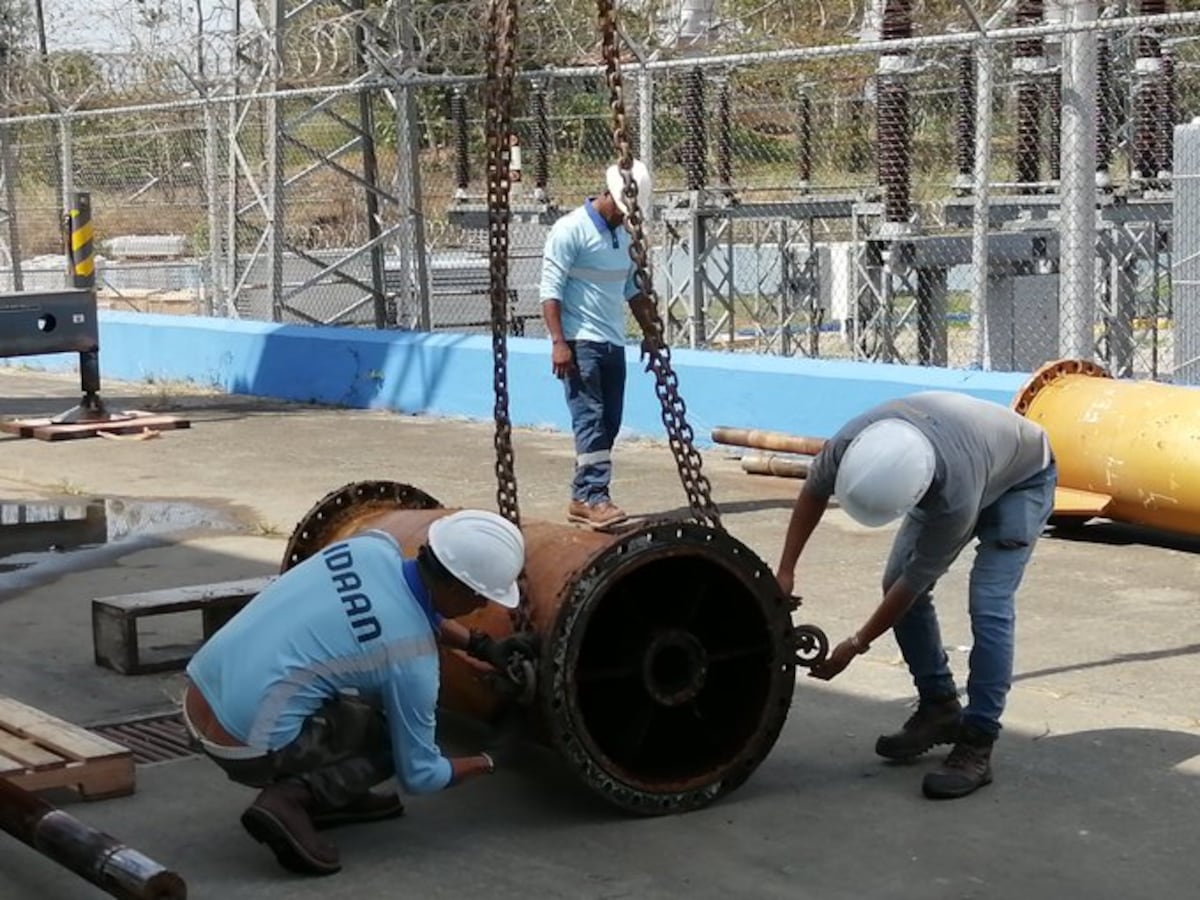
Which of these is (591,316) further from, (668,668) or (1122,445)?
(668,668)

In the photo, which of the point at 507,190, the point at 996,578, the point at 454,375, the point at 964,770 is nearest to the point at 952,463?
the point at 996,578

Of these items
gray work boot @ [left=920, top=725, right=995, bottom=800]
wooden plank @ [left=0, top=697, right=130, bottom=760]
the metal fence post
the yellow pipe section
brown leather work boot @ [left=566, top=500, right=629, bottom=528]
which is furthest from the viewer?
the metal fence post

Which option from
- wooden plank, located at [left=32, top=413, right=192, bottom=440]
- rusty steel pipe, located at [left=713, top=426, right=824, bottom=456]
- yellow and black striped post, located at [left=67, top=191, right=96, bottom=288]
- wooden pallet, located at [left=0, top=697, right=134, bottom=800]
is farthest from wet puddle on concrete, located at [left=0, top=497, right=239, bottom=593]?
yellow and black striped post, located at [left=67, top=191, right=96, bottom=288]

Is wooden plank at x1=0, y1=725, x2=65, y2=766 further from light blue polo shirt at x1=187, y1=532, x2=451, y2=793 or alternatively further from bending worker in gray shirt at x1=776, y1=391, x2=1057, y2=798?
bending worker in gray shirt at x1=776, y1=391, x2=1057, y2=798

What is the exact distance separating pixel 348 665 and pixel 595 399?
468 centimetres

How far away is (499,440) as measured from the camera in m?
6.03

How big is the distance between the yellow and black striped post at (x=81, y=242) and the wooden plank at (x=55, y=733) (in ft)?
31.5

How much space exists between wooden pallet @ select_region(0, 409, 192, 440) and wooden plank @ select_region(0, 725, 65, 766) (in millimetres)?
8247

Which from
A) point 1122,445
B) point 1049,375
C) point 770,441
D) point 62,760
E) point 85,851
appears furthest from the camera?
point 770,441

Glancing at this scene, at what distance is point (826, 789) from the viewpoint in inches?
220

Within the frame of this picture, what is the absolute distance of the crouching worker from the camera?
15.7 feet

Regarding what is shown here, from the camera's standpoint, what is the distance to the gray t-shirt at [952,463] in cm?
522

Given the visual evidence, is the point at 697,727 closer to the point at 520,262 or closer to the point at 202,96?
the point at 202,96

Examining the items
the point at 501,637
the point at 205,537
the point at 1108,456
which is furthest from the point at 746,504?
the point at 501,637
